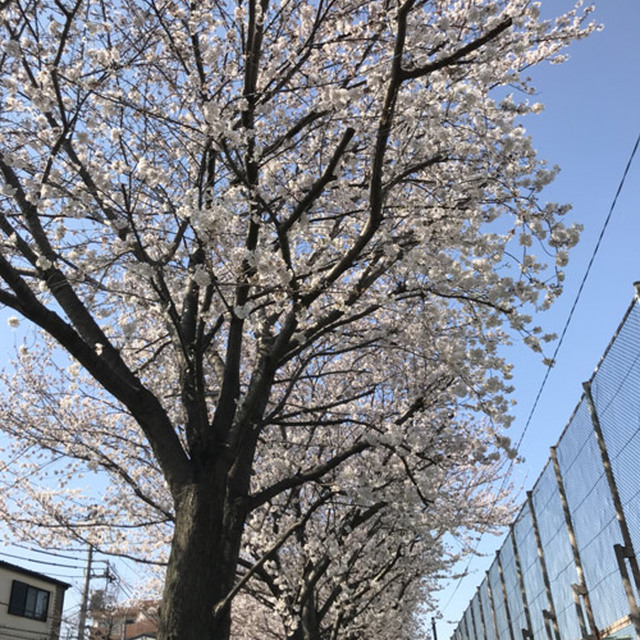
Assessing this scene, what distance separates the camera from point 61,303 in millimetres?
5176

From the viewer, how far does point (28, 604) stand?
77.3ft

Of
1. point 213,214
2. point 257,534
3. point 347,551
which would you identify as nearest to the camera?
point 213,214

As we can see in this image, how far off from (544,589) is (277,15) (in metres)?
8.46

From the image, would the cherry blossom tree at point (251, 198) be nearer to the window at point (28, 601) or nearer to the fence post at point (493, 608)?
the fence post at point (493, 608)

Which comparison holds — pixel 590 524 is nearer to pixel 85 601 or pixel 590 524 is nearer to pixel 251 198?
pixel 251 198

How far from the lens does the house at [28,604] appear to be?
73.2 feet

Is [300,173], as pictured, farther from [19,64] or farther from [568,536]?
[568,536]

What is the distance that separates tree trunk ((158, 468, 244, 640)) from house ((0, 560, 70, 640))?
20972mm

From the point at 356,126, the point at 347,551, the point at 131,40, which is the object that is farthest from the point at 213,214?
the point at 347,551

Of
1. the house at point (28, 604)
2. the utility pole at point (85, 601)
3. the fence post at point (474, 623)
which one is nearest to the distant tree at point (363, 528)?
the fence post at point (474, 623)

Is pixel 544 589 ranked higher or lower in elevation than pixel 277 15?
lower

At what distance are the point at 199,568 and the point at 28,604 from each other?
22880mm

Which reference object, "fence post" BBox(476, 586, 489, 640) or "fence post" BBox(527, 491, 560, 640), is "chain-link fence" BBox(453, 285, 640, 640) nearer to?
"fence post" BBox(527, 491, 560, 640)

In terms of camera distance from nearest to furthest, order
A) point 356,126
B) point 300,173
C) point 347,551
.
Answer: point 356,126
point 300,173
point 347,551
